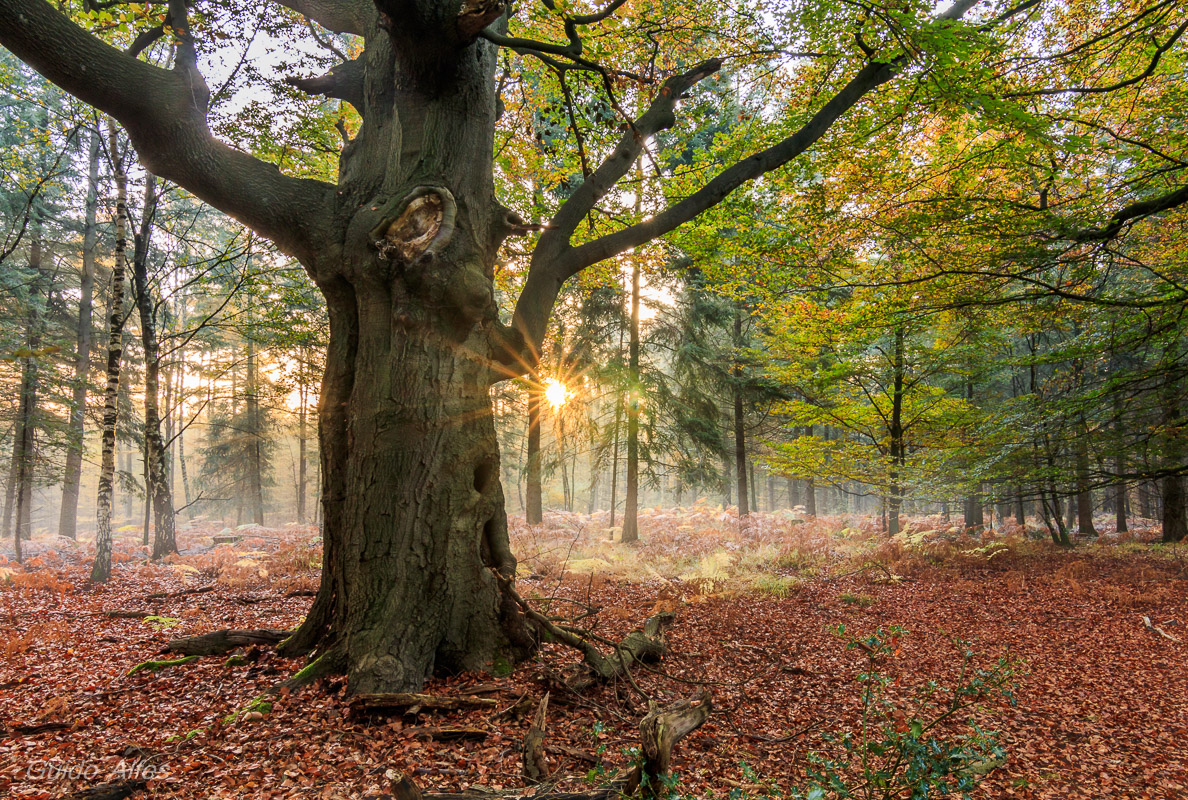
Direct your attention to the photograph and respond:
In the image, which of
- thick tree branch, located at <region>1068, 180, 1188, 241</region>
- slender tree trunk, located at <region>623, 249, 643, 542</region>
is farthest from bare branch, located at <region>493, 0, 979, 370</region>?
slender tree trunk, located at <region>623, 249, 643, 542</region>

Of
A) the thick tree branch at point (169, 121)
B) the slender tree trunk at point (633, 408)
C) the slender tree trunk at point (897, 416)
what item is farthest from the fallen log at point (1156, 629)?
the thick tree branch at point (169, 121)

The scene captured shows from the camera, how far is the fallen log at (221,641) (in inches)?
168

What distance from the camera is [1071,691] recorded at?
15.1 ft

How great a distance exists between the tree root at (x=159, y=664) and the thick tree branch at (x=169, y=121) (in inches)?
140

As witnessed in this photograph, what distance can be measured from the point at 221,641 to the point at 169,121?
4322mm

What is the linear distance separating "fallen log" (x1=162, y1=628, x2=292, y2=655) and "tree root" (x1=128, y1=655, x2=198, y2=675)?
0.35 feet

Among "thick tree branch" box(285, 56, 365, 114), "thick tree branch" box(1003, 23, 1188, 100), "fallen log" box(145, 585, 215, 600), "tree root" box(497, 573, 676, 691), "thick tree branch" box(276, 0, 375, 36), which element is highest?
"thick tree branch" box(276, 0, 375, 36)

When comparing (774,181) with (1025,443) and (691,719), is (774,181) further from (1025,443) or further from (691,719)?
(691,719)

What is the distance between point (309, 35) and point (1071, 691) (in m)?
10.8

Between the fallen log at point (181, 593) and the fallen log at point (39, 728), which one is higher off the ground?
the fallen log at point (39, 728)

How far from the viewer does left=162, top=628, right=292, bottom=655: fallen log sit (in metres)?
4.27

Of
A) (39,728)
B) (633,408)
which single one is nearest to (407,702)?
(39,728)

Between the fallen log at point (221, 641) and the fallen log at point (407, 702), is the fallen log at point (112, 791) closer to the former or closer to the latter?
the fallen log at point (407, 702)

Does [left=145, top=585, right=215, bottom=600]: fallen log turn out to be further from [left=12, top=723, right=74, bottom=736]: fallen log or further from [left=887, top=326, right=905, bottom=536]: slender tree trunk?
[left=887, top=326, right=905, bottom=536]: slender tree trunk
